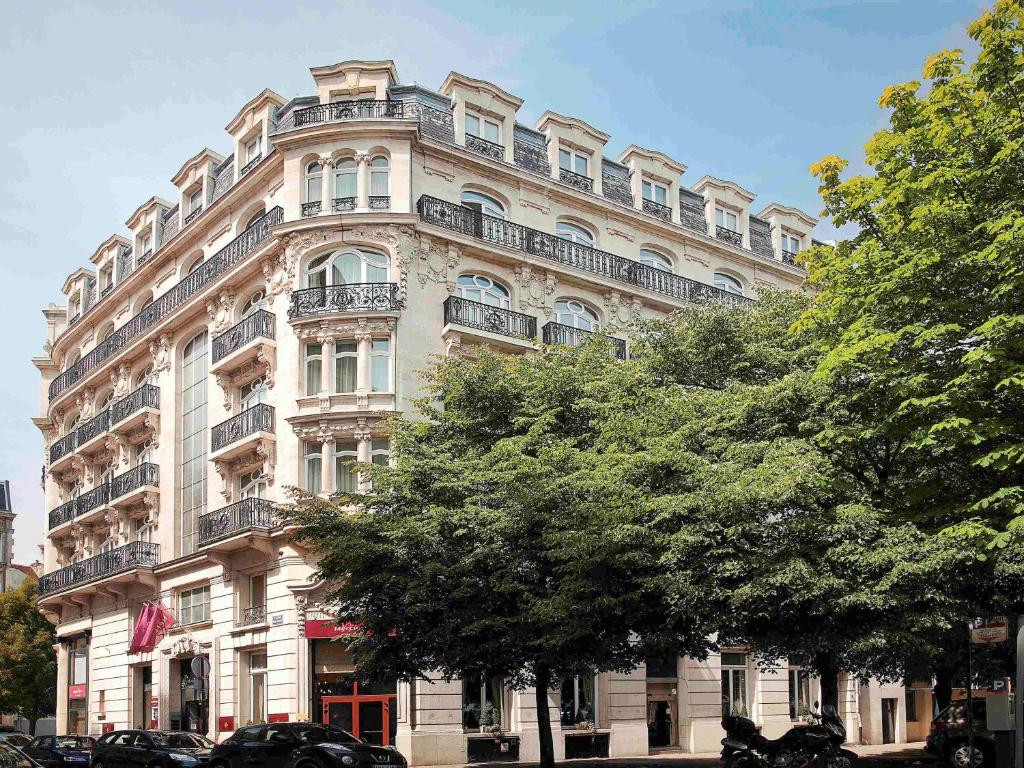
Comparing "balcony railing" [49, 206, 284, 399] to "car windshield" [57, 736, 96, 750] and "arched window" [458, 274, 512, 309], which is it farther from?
"car windshield" [57, 736, 96, 750]

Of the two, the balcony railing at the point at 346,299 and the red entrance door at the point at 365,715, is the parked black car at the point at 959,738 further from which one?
the balcony railing at the point at 346,299

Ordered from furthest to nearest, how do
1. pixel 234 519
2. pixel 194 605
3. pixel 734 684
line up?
1. pixel 734 684
2. pixel 194 605
3. pixel 234 519

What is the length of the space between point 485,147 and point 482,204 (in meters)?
1.92

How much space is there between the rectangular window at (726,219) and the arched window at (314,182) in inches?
664

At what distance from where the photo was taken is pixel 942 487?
20.2 metres

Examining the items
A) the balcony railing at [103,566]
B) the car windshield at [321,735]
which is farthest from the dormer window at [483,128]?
the car windshield at [321,735]

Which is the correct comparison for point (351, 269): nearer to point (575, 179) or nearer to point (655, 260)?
point (575, 179)

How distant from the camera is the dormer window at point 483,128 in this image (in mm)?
37250

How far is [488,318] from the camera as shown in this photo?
3522 centimetres

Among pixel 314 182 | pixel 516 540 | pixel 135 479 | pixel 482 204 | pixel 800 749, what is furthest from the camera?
pixel 135 479

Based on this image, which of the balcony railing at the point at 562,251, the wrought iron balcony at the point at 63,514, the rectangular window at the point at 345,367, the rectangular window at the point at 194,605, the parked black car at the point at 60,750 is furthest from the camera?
the wrought iron balcony at the point at 63,514

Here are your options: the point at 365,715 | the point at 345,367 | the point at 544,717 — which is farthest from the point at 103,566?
the point at 544,717

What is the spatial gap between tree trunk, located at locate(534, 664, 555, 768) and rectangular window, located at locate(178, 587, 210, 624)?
624 inches

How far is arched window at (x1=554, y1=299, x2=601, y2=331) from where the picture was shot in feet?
125
